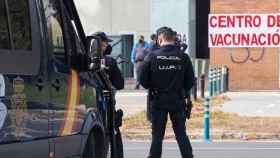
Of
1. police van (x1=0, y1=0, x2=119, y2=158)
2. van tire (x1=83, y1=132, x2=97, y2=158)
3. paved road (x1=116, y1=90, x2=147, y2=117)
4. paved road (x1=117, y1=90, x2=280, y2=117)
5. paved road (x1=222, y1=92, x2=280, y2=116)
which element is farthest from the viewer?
paved road (x1=116, y1=90, x2=147, y2=117)

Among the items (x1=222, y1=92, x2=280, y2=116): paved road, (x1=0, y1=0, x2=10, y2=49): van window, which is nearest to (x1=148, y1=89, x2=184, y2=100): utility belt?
(x1=0, y1=0, x2=10, y2=49): van window

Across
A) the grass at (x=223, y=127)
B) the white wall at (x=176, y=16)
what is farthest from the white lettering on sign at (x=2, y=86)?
the white wall at (x=176, y=16)

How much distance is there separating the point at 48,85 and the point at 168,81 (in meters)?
3.45

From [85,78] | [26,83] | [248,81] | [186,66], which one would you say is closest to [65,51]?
[85,78]

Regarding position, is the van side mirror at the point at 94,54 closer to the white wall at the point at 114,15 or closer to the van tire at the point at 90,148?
the van tire at the point at 90,148

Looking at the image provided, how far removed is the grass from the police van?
24.5 ft

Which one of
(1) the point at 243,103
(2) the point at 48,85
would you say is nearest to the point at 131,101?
(1) the point at 243,103

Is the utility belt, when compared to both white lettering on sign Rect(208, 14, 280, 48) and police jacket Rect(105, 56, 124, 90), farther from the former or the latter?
white lettering on sign Rect(208, 14, 280, 48)

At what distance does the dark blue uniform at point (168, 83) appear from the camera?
10.8 m

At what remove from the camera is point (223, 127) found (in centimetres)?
1786

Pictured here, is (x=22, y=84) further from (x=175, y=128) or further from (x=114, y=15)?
(x=114, y=15)

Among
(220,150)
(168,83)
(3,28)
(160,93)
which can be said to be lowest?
(220,150)

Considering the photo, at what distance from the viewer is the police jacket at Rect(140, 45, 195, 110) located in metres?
10.8

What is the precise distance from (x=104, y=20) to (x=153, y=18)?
80.8 inches
